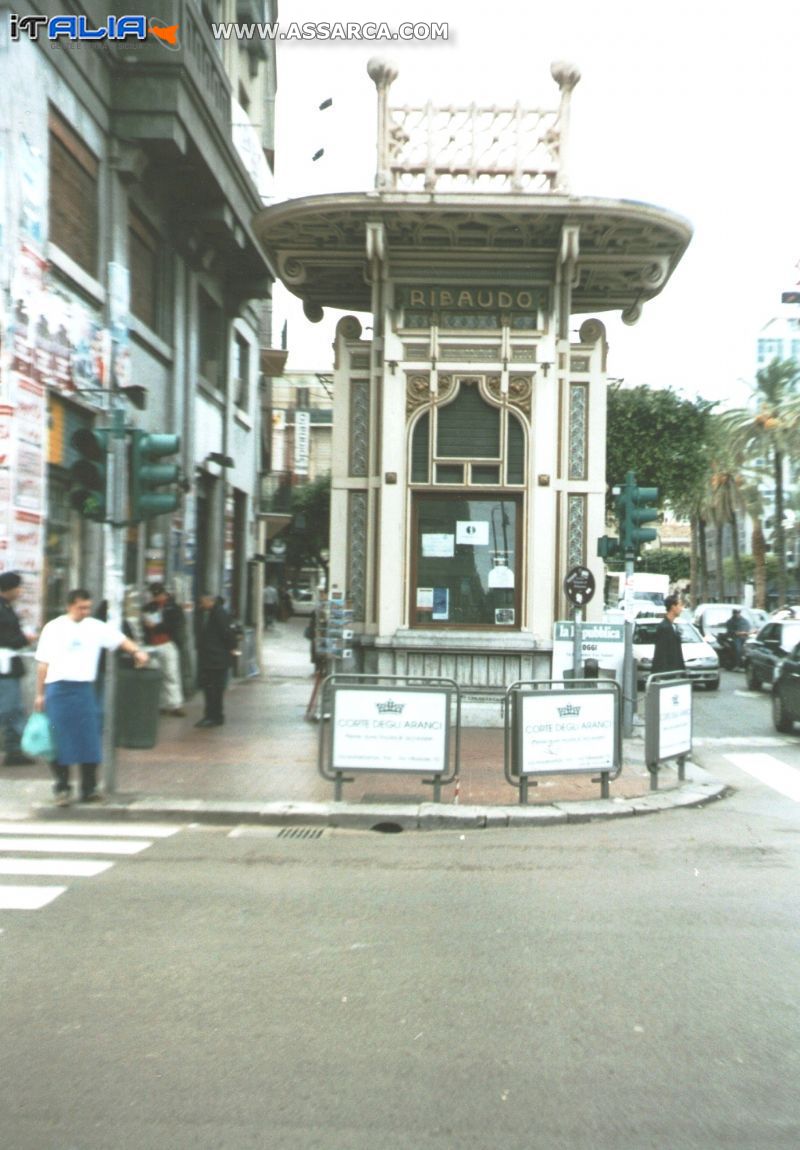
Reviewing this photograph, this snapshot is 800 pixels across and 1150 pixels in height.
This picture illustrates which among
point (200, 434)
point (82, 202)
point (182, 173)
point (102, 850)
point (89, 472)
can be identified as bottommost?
point (102, 850)

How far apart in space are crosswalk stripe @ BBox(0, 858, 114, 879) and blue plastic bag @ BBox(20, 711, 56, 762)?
76.1 inches

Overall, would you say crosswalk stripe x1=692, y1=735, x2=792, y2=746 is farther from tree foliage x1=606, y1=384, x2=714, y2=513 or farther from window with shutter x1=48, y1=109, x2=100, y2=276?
tree foliage x1=606, y1=384, x2=714, y2=513

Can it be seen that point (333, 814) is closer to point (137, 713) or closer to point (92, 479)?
point (137, 713)

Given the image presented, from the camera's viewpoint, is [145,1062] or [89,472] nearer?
[145,1062]

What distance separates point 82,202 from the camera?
15.5 m

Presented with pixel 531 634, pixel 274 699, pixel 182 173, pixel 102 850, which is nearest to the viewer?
pixel 102 850

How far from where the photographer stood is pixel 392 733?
11133mm

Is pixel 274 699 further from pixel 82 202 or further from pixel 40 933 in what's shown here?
pixel 40 933

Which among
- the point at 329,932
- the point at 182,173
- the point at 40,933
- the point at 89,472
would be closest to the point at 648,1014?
the point at 329,932

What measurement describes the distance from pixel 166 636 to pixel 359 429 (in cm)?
375

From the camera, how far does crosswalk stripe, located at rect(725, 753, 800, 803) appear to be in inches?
511

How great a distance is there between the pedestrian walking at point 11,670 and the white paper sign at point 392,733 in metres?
3.26

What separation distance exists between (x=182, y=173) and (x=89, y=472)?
8990 millimetres

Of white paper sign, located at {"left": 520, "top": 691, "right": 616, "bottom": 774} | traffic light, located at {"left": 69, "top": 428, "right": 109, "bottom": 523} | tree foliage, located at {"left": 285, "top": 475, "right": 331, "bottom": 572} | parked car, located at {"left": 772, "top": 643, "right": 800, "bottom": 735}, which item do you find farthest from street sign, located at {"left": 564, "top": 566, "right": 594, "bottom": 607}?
tree foliage, located at {"left": 285, "top": 475, "right": 331, "bottom": 572}
